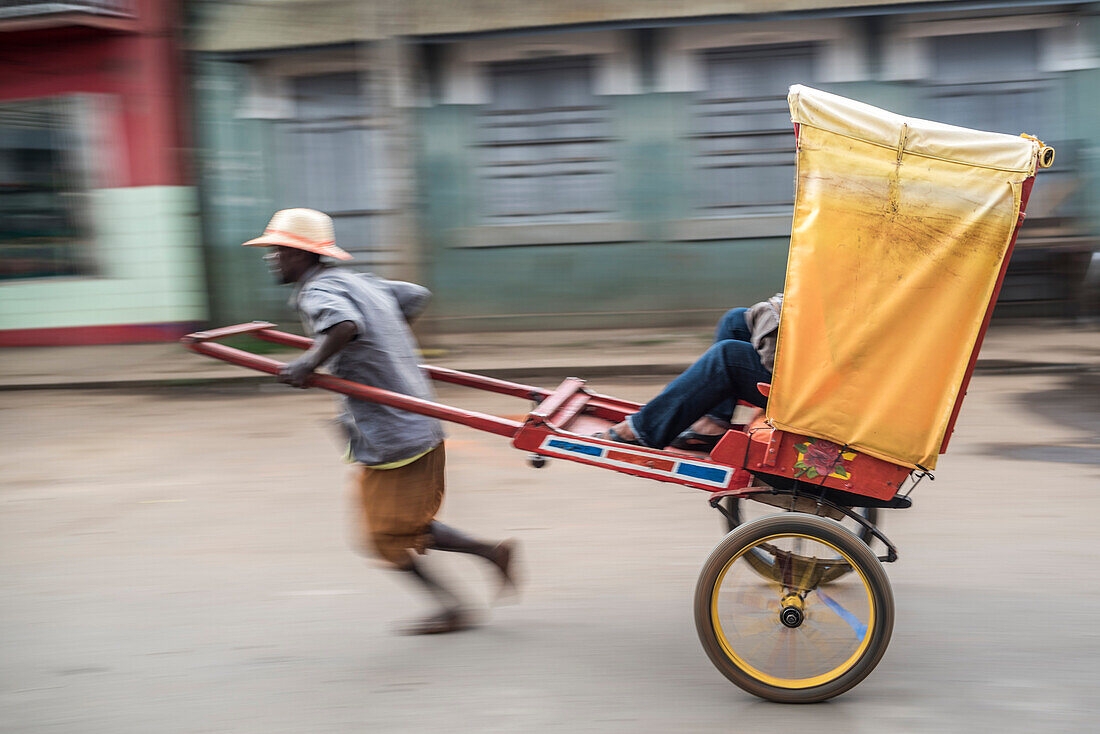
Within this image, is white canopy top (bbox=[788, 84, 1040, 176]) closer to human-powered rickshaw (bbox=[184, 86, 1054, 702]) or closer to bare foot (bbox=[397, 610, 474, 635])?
human-powered rickshaw (bbox=[184, 86, 1054, 702])

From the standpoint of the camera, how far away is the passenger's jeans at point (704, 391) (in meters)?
3.23

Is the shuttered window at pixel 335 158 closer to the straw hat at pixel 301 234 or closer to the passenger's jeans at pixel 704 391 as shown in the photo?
the straw hat at pixel 301 234

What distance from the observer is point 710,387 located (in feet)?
10.6

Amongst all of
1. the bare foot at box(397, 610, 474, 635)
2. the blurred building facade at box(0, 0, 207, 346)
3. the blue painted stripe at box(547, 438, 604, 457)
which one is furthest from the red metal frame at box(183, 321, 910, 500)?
the blurred building facade at box(0, 0, 207, 346)

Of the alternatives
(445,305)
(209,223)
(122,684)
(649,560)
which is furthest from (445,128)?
(122,684)

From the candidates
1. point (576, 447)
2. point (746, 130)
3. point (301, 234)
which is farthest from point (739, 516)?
point (746, 130)

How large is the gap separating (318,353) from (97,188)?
333 inches

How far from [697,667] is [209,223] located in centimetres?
855

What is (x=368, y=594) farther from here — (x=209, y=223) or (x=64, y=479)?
(x=209, y=223)

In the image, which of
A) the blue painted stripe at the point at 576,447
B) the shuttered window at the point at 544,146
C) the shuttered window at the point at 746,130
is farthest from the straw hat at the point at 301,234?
the shuttered window at the point at 746,130

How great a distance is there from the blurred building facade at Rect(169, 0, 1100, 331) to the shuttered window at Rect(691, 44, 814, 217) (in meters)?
0.02

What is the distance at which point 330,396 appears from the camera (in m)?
7.82

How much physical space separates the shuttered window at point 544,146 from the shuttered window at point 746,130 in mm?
1011

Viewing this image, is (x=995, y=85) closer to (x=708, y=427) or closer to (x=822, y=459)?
(x=708, y=427)
